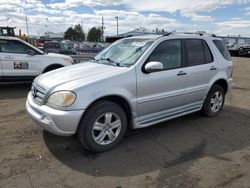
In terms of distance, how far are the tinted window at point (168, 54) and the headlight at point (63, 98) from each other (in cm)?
151

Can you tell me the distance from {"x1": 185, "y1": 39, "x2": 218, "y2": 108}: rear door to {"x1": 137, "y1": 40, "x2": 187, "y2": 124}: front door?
199 millimetres

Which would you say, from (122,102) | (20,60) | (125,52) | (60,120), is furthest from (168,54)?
(20,60)

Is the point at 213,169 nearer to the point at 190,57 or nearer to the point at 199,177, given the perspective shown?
the point at 199,177

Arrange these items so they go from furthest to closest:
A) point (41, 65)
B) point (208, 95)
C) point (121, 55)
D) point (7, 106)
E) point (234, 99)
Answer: point (41, 65), point (234, 99), point (7, 106), point (208, 95), point (121, 55)

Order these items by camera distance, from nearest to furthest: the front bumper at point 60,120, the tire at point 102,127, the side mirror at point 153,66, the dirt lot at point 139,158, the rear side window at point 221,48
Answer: the dirt lot at point 139,158 < the front bumper at point 60,120 < the tire at point 102,127 < the side mirror at point 153,66 < the rear side window at point 221,48

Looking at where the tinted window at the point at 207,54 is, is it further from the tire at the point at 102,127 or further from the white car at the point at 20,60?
the white car at the point at 20,60

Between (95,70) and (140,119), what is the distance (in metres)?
1.08

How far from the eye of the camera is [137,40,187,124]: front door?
418cm

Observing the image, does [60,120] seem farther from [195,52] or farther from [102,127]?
[195,52]

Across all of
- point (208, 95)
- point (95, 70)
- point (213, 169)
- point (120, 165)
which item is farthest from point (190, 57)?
point (120, 165)

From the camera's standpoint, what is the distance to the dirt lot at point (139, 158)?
10.7 ft

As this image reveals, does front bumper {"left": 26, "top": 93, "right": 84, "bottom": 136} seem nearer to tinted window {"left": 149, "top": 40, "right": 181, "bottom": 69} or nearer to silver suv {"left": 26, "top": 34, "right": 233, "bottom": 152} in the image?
silver suv {"left": 26, "top": 34, "right": 233, "bottom": 152}

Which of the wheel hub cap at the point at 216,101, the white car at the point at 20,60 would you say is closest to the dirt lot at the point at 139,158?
the wheel hub cap at the point at 216,101

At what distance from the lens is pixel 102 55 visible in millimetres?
5082
